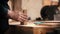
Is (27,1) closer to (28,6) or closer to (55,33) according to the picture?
(28,6)

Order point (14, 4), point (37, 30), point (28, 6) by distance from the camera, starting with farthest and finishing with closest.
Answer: point (28, 6) < point (14, 4) < point (37, 30)

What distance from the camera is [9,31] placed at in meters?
0.88

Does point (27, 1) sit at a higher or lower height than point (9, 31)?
higher

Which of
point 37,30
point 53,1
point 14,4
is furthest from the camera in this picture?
point 53,1

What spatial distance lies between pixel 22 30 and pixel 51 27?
0.14 m

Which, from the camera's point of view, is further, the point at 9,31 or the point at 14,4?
the point at 14,4

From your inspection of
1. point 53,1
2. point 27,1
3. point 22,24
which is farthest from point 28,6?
point 22,24

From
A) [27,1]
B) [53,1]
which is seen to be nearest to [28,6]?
[27,1]

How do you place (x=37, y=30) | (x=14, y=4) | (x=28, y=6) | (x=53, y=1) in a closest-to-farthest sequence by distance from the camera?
(x=37, y=30) < (x=14, y=4) < (x=53, y=1) < (x=28, y=6)

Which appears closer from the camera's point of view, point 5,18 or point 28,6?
point 5,18

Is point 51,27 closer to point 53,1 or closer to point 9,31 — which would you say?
point 9,31

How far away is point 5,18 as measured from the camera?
34.2 inches

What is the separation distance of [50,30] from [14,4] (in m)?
1.00

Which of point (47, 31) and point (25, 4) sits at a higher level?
point (25, 4)
